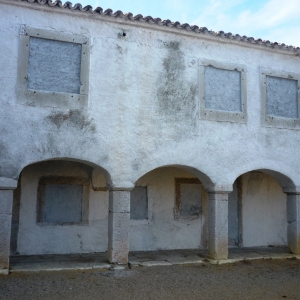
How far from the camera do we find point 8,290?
639 centimetres

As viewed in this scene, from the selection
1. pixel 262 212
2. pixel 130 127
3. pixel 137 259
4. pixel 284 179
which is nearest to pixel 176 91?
pixel 130 127

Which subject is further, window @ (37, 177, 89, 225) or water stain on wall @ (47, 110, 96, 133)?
window @ (37, 177, 89, 225)

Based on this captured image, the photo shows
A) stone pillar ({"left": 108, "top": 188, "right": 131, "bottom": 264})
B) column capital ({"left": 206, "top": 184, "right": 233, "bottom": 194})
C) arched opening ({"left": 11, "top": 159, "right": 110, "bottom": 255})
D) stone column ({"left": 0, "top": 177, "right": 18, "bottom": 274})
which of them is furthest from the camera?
arched opening ({"left": 11, "top": 159, "right": 110, "bottom": 255})

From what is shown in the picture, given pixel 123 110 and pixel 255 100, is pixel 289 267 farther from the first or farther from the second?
pixel 123 110

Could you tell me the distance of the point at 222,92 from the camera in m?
9.43

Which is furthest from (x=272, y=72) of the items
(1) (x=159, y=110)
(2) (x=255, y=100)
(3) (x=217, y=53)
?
(1) (x=159, y=110)

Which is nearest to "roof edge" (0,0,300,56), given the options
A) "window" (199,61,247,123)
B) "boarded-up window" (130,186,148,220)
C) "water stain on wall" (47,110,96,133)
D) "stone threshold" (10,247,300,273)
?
"window" (199,61,247,123)

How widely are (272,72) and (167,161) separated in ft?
12.0

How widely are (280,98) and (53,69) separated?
5580 millimetres

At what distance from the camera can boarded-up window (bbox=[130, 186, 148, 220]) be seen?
10555 millimetres

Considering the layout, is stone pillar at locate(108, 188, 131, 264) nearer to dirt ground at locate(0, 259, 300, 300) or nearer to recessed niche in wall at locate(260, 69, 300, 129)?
dirt ground at locate(0, 259, 300, 300)

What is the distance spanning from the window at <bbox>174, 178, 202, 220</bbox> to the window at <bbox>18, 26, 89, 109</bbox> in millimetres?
4054

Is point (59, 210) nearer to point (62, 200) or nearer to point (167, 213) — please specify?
point (62, 200)

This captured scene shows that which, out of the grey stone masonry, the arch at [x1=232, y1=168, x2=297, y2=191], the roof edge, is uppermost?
the roof edge
